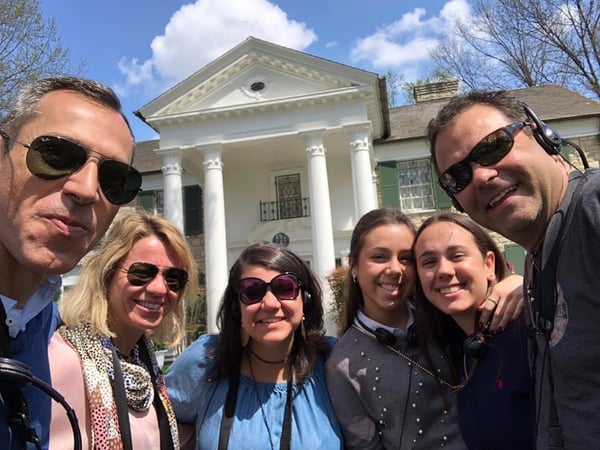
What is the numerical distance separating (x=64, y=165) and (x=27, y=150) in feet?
0.30

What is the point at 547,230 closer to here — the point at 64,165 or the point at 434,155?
the point at 434,155

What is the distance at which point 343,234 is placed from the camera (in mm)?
15391

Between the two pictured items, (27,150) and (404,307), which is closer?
(27,150)

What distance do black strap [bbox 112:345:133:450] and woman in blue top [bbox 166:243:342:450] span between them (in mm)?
486

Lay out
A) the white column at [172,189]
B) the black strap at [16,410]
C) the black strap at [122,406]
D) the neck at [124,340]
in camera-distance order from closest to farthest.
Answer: the black strap at [16,410] < the black strap at [122,406] < the neck at [124,340] < the white column at [172,189]

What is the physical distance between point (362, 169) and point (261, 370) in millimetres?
11358

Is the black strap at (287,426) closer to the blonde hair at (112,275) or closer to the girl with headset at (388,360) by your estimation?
the girl with headset at (388,360)

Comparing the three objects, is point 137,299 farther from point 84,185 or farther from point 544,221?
point 544,221

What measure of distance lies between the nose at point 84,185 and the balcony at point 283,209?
1497 centimetres

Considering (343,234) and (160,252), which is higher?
(343,234)

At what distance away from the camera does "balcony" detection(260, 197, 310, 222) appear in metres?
16.3

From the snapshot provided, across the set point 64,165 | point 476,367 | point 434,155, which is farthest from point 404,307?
point 64,165

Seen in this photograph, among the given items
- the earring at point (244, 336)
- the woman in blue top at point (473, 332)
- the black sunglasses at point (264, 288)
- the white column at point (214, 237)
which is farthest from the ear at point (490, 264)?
the white column at point (214, 237)

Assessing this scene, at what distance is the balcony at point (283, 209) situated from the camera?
16.3 metres
